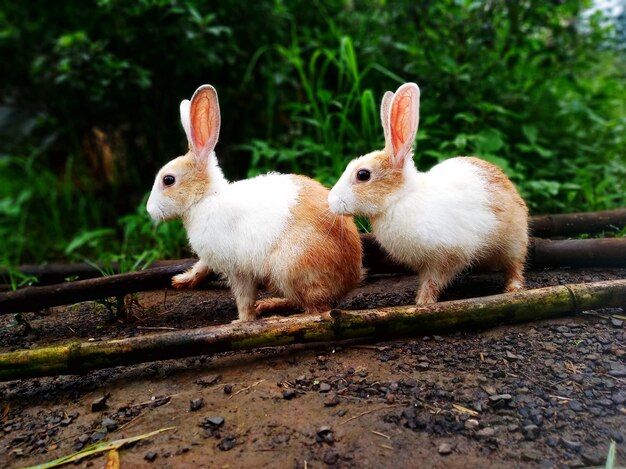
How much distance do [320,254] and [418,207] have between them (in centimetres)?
52

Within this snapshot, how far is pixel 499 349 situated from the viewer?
2.42 m

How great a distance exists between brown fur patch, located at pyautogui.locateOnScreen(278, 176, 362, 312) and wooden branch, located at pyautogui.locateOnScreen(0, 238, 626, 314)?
0.42m

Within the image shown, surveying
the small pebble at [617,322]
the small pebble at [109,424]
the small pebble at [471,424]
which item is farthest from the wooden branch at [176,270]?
the small pebble at [471,424]

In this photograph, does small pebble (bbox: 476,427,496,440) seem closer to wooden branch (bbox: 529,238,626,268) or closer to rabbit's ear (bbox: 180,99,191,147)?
wooden branch (bbox: 529,238,626,268)

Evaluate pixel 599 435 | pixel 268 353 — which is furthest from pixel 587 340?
pixel 268 353

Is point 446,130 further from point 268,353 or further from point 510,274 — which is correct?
point 268,353

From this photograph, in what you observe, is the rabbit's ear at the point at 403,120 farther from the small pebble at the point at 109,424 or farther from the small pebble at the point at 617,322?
the small pebble at the point at 109,424

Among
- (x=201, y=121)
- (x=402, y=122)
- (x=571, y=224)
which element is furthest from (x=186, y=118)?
(x=571, y=224)

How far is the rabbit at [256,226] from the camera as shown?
2.63 metres

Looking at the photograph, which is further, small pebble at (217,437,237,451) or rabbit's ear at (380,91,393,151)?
rabbit's ear at (380,91,393,151)

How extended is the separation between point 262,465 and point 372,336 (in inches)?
32.1

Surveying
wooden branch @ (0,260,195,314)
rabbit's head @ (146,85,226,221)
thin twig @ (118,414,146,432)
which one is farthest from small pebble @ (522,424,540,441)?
wooden branch @ (0,260,195,314)

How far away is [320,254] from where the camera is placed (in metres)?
2.62

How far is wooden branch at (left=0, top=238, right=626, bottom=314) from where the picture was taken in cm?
291
